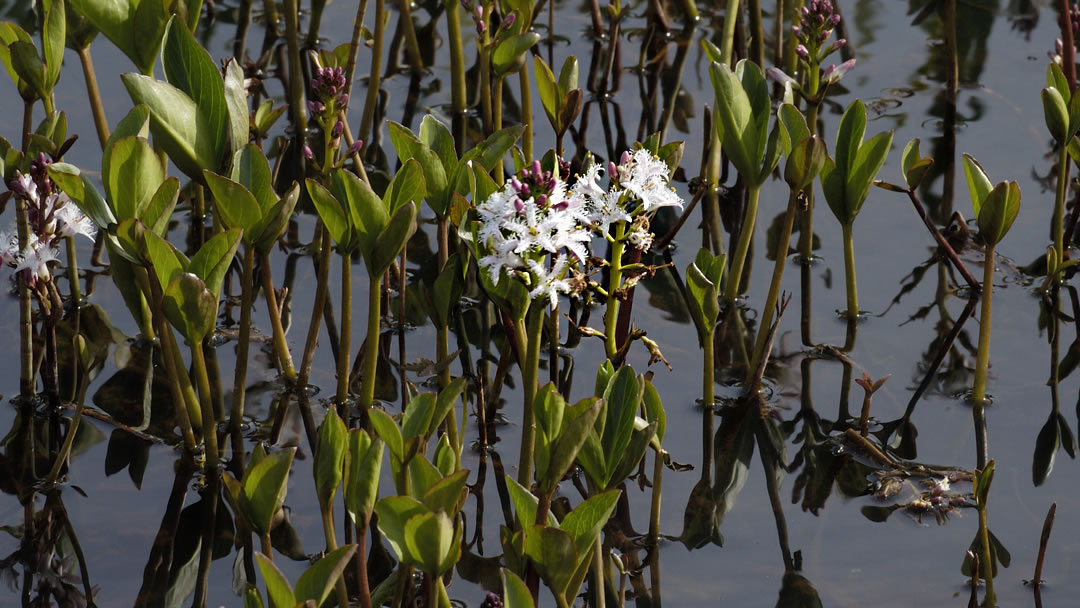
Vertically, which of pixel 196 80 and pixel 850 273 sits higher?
pixel 196 80

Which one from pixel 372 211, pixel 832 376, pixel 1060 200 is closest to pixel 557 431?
pixel 372 211

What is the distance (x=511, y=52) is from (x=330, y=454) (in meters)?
1.34

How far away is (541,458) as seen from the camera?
167 centimetres

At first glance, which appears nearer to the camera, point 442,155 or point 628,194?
point 628,194

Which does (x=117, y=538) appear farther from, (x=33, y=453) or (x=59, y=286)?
(x=59, y=286)

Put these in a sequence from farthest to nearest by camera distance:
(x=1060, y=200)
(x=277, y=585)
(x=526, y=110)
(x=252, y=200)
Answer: (x=526, y=110), (x=1060, y=200), (x=252, y=200), (x=277, y=585)

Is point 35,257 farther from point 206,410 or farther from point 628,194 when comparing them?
point 628,194

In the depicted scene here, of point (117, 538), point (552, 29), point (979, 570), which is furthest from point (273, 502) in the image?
point (552, 29)

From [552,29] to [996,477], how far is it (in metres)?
2.09

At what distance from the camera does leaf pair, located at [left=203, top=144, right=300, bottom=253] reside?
193 centimetres

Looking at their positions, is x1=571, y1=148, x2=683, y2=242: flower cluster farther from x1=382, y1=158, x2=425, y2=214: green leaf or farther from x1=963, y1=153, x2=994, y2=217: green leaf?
x1=963, y1=153, x2=994, y2=217: green leaf

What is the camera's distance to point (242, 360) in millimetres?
2135

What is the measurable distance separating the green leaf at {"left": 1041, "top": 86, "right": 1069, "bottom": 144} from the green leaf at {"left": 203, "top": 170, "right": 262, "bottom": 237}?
4.85 ft

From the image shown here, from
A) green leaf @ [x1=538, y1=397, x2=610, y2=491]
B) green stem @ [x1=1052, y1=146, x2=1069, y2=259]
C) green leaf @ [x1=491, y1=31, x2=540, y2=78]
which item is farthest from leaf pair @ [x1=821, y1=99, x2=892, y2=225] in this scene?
green leaf @ [x1=538, y1=397, x2=610, y2=491]
